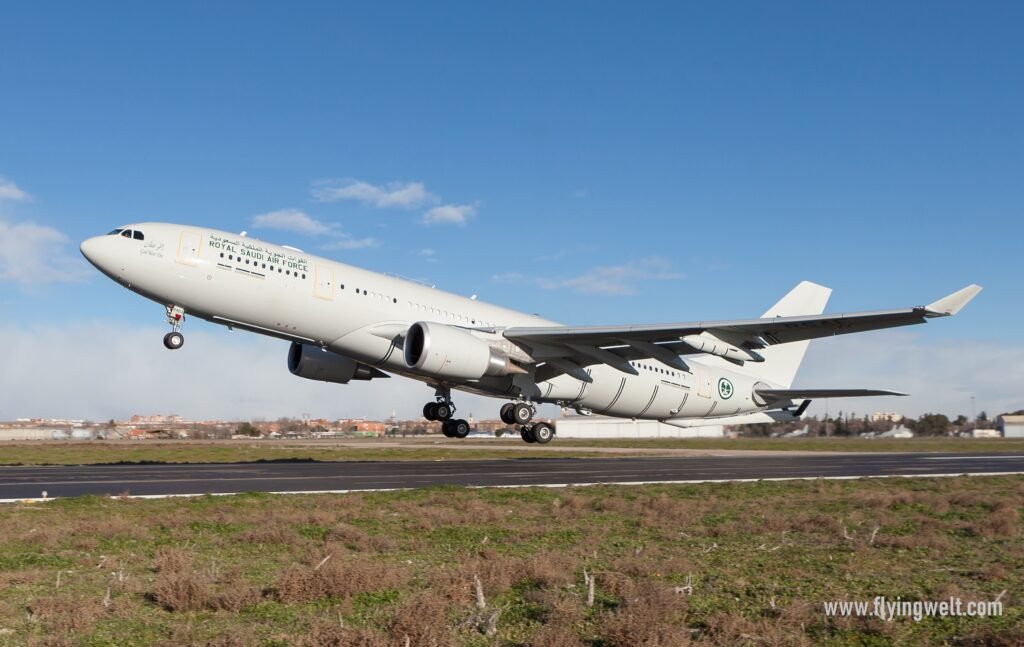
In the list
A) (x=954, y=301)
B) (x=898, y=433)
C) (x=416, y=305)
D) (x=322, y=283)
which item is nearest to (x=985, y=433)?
(x=898, y=433)

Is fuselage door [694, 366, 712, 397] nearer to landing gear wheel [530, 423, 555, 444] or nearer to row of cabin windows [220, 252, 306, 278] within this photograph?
landing gear wheel [530, 423, 555, 444]

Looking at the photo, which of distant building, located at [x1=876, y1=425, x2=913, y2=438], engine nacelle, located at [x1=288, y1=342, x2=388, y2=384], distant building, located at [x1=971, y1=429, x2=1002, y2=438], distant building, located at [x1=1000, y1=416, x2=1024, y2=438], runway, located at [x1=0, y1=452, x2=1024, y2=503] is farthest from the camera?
distant building, located at [x1=876, y1=425, x2=913, y2=438]

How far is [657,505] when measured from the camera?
56.2ft

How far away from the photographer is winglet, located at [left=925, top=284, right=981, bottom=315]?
22.9 meters

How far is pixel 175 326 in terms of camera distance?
27.5 meters

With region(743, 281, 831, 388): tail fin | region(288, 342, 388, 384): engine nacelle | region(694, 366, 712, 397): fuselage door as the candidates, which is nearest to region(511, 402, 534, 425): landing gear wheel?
region(288, 342, 388, 384): engine nacelle

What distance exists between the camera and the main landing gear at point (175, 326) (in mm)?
27234

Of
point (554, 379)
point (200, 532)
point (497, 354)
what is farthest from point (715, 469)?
point (200, 532)

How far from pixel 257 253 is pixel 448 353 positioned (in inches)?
288

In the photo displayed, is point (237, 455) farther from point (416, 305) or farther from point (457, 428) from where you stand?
point (416, 305)

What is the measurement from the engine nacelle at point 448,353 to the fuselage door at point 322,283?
310cm

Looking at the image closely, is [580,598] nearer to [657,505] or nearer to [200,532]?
[200,532]

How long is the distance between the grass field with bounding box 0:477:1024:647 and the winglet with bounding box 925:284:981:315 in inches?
279

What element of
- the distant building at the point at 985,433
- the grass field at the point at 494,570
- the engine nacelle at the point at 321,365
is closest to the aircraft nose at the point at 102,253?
the engine nacelle at the point at 321,365
